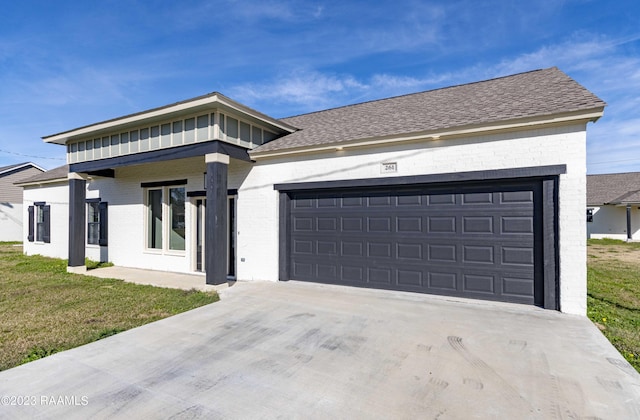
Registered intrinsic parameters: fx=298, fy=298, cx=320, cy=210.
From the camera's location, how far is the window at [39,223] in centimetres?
1323

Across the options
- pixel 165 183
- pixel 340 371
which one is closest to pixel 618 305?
pixel 340 371

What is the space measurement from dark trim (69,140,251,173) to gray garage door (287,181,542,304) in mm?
1808

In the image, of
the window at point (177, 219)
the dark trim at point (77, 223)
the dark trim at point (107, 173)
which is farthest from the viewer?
the dark trim at point (107, 173)

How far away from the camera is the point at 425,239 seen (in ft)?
20.2

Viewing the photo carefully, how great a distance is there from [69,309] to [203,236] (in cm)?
365

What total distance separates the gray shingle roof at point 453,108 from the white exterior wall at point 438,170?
340 millimetres

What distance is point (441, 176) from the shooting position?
234 inches

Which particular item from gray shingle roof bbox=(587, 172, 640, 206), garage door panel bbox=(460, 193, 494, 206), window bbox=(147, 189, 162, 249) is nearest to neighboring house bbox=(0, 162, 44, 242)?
window bbox=(147, 189, 162, 249)

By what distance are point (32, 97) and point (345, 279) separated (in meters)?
17.7

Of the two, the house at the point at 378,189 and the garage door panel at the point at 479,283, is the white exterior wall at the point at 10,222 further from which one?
the garage door panel at the point at 479,283

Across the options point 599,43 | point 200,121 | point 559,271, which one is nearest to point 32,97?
point 200,121

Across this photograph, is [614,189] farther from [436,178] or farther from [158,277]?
[158,277]

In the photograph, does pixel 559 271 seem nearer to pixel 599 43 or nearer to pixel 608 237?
pixel 599 43

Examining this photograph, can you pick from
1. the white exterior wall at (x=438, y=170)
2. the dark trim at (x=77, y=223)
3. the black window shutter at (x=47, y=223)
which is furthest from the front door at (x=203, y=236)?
the black window shutter at (x=47, y=223)
